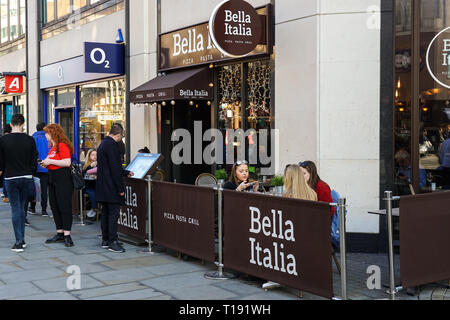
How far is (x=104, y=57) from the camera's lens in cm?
1363

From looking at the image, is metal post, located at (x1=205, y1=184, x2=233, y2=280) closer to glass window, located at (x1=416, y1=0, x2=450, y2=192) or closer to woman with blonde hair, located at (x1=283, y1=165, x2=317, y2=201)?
woman with blonde hair, located at (x1=283, y1=165, x2=317, y2=201)

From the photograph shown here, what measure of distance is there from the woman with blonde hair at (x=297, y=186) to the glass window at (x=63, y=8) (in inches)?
534

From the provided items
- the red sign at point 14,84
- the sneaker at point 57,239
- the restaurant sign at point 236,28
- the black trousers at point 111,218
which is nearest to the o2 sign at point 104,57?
the restaurant sign at point 236,28

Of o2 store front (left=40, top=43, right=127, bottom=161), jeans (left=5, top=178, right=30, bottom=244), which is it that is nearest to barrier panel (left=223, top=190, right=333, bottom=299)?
jeans (left=5, top=178, right=30, bottom=244)

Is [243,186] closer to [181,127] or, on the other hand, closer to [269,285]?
[269,285]

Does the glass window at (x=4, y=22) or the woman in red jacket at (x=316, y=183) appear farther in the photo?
the glass window at (x=4, y=22)

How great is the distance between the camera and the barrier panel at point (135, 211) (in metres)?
8.45

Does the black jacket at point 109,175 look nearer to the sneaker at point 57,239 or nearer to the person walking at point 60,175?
the person walking at point 60,175

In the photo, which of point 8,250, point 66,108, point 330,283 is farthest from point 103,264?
point 66,108

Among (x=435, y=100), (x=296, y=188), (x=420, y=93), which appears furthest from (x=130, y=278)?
(x=435, y=100)

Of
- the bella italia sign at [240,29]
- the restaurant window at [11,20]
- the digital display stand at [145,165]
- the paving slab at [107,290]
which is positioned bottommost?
the paving slab at [107,290]

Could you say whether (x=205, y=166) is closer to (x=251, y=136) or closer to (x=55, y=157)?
(x=251, y=136)

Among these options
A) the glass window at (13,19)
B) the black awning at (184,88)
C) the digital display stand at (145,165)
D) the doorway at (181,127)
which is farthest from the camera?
the glass window at (13,19)

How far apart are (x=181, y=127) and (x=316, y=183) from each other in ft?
21.6
